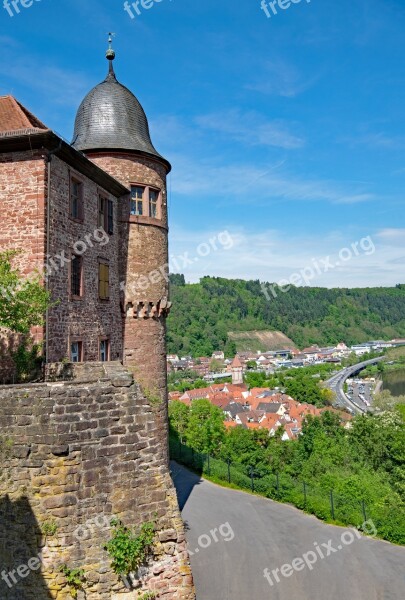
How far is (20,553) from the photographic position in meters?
7.37

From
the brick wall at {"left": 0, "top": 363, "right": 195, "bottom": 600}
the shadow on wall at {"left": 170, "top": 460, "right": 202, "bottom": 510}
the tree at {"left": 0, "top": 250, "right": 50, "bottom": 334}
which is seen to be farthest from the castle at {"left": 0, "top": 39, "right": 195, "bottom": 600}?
the shadow on wall at {"left": 170, "top": 460, "right": 202, "bottom": 510}

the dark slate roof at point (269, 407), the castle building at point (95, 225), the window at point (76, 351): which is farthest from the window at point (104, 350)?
the dark slate roof at point (269, 407)

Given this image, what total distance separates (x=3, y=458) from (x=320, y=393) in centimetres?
12500

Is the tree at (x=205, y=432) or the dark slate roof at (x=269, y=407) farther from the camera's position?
the dark slate roof at (x=269, y=407)

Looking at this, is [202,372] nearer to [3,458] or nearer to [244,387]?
[244,387]

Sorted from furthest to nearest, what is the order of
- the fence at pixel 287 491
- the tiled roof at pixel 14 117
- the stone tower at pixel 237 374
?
the stone tower at pixel 237 374
the fence at pixel 287 491
the tiled roof at pixel 14 117

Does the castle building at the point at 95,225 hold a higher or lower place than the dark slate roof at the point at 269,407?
higher

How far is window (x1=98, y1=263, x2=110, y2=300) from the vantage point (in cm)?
1920

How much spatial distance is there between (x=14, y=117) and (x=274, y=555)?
62.7ft

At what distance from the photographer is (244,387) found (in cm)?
14950

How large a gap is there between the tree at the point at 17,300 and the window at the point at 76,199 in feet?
11.6

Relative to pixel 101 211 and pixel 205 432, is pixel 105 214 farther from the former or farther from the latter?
pixel 205 432

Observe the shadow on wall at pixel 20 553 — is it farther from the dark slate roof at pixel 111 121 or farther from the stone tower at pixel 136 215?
the dark slate roof at pixel 111 121

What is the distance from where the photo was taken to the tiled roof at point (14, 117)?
15.9 meters
